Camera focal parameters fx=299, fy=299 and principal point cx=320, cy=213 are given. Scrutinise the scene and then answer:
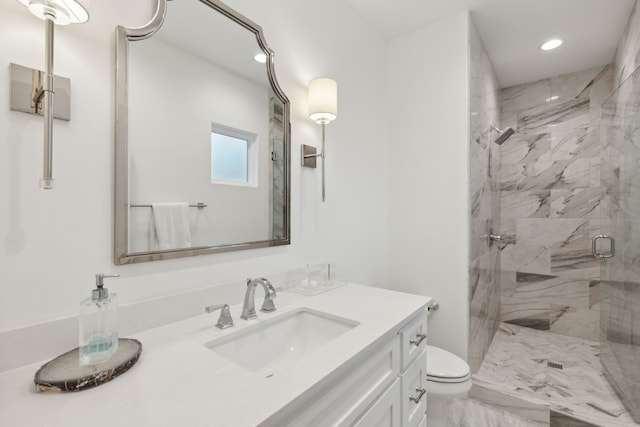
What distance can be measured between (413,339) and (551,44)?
8.49ft

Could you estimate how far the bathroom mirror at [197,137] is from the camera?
927mm

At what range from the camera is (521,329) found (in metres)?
3.00

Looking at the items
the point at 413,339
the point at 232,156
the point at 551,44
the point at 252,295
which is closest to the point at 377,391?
the point at 413,339

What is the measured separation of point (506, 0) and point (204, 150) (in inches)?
78.9

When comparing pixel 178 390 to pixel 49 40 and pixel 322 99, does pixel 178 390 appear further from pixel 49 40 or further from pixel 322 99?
pixel 322 99

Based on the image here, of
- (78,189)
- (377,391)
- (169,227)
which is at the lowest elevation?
(377,391)

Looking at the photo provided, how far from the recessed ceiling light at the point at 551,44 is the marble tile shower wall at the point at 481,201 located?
38cm

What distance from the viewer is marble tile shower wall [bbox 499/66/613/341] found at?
9.06 feet

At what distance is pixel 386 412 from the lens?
991 mm

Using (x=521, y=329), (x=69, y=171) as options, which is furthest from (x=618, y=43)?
(x=69, y=171)

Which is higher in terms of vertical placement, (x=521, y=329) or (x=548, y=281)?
(x=548, y=281)

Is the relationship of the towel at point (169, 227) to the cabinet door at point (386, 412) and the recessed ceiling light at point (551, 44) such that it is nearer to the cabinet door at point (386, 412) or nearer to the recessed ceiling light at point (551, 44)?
the cabinet door at point (386, 412)

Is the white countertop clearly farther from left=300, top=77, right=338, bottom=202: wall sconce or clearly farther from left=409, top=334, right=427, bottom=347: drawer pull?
left=300, top=77, right=338, bottom=202: wall sconce

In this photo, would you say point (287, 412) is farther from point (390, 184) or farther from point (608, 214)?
point (608, 214)
